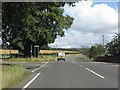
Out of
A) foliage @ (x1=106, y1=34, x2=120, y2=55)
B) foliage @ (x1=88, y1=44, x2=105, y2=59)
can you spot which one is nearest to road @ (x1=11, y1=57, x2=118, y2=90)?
foliage @ (x1=106, y1=34, x2=120, y2=55)

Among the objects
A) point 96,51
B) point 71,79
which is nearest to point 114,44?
point 96,51

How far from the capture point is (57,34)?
81375 millimetres

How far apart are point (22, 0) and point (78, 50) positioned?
160825 mm

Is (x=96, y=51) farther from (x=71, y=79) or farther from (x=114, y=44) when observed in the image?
(x=71, y=79)

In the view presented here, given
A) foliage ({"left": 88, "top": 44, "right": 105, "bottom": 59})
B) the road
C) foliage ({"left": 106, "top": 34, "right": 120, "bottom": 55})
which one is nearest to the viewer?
the road

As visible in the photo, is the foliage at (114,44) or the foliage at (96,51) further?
the foliage at (96,51)

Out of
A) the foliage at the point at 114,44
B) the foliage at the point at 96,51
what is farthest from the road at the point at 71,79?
the foliage at the point at 96,51

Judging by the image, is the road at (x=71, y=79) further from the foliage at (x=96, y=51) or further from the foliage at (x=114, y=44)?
the foliage at (x=96, y=51)

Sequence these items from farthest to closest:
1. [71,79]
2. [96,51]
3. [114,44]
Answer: [96,51]
[114,44]
[71,79]

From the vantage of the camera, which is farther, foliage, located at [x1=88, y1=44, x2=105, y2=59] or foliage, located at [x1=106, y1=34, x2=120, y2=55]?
foliage, located at [x1=88, y1=44, x2=105, y2=59]

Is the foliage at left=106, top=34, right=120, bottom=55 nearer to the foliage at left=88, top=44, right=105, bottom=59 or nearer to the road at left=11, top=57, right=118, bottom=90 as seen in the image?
the foliage at left=88, top=44, right=105, bottom=59

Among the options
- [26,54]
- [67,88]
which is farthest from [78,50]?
[67,88]

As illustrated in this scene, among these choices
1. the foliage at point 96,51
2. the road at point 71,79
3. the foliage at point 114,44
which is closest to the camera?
the road at point 71,79

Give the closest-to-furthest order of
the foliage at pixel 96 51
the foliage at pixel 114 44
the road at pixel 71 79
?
the road at pixel 71 79, the foliage at pixel 114 44, the foliage at pixel 96 51
